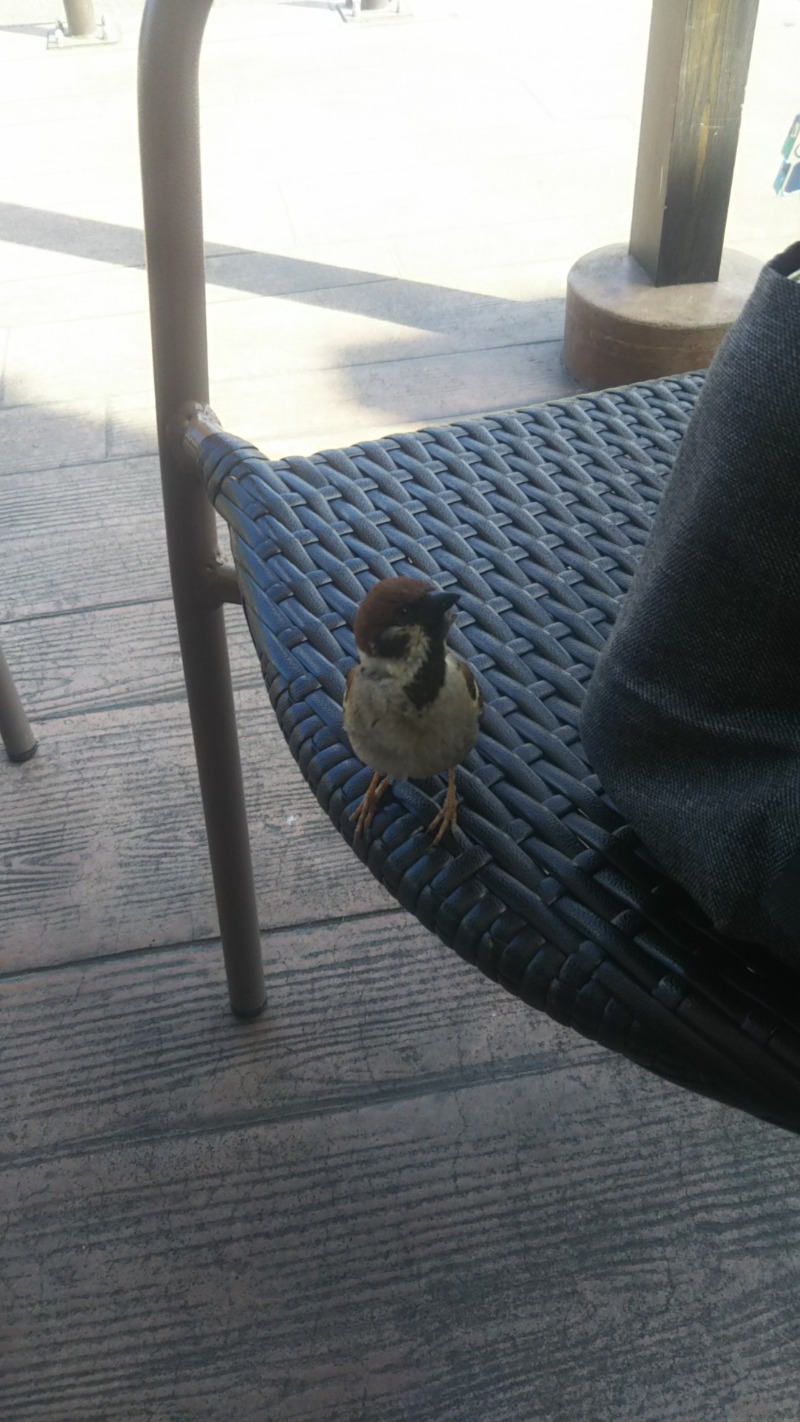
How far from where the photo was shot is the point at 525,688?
0.60m

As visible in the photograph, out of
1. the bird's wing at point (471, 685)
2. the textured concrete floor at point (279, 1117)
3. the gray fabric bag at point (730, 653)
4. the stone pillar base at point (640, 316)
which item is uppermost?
the gray fabric bag at point (730, 653)

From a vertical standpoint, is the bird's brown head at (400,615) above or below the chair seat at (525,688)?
above

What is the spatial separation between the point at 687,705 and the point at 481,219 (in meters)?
1.97

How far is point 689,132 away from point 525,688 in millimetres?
1180

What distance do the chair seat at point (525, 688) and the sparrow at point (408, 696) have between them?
0.7 inches

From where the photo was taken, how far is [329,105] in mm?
2615

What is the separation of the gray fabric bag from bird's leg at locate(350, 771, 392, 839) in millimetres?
129

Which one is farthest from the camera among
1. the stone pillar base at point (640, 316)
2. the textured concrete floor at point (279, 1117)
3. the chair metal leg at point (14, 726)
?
the stone pillar base at point (640, 316)

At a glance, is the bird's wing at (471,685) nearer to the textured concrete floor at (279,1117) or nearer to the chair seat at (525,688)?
the chair seat at (525,688)

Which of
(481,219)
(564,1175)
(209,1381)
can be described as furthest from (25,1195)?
(481,219)

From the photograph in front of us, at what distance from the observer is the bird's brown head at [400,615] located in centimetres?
55

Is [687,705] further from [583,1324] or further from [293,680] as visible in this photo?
[583,1324]

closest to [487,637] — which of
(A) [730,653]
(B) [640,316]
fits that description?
(A) [730,653]

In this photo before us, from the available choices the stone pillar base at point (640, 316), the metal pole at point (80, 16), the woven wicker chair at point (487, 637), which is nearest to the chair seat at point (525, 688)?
the woven wicker chair at point (487, 637)
